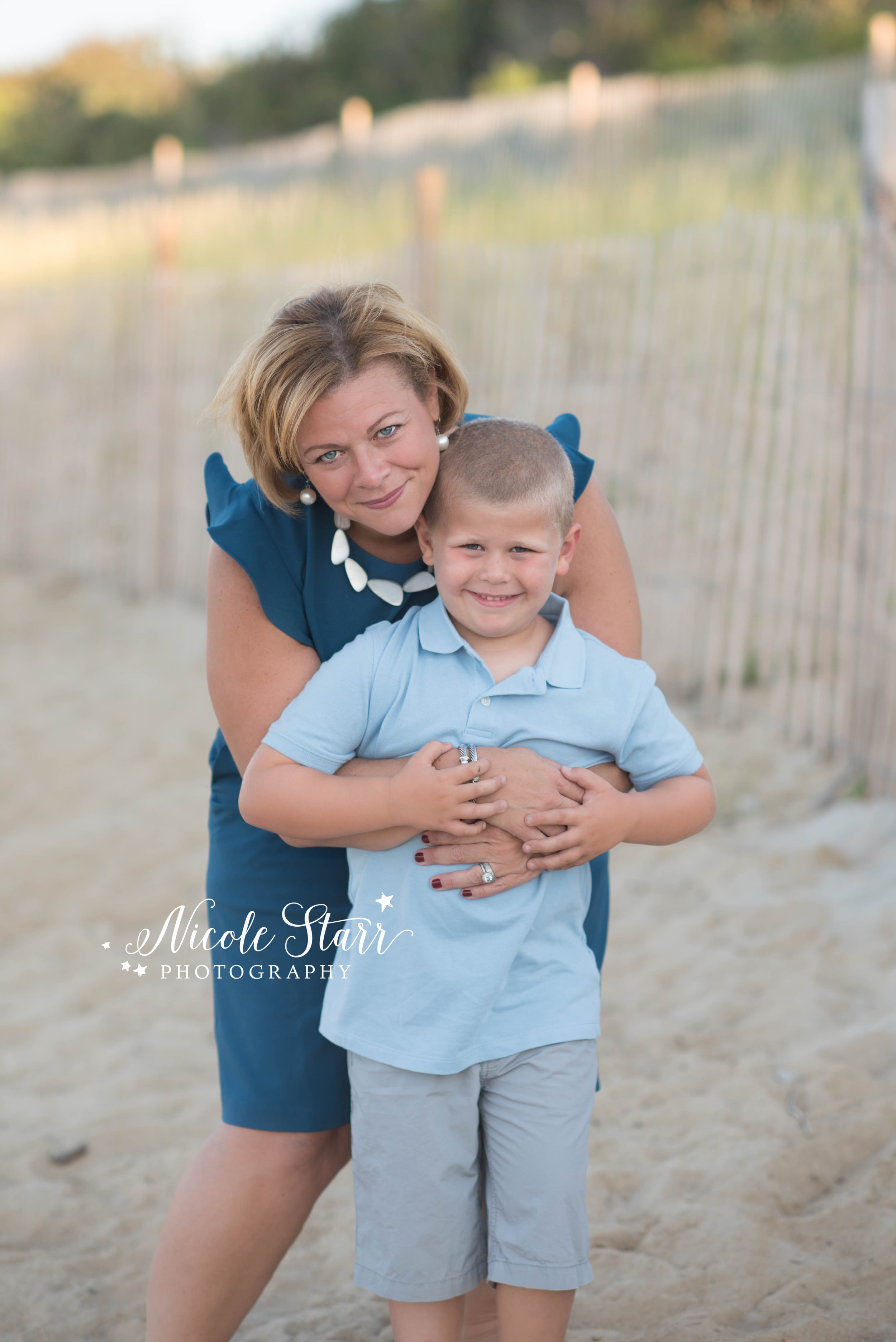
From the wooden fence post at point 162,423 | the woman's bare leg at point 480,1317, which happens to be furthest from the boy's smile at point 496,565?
the wooden fence post at point 162,423

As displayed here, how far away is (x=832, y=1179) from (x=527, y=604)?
167 cm

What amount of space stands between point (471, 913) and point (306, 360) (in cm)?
85

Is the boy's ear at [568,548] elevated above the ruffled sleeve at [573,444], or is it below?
below

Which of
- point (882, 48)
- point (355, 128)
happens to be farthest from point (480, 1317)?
point (355, 128)

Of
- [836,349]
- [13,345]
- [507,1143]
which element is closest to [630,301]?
[836,349]

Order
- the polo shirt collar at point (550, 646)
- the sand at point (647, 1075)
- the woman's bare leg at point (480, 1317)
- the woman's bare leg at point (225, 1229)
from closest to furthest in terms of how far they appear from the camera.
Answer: the polo shirt collar at point (550, 646) → the woman's bare leg at point (225, 1229) → the woman's bare leg at point (480, 1317) → the sand at point (647, 1075)

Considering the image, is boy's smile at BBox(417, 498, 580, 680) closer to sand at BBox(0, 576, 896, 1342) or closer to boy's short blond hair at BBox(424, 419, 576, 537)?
boy's short blond hair at BBox(424, 419, 576, 537)

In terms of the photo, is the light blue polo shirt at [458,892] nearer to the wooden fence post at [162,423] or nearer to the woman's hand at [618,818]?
the woman's hand at [618,818]

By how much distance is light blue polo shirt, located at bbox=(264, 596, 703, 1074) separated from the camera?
1.70 meters

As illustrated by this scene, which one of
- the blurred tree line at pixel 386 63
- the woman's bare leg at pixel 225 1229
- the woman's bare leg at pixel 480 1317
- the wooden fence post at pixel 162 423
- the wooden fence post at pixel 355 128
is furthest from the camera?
the blurred tree line at pixel 386 63

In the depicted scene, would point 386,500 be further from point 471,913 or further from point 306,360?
point 471,913

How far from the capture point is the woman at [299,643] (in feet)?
5.73

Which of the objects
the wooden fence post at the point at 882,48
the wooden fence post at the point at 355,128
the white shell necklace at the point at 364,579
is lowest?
the white shell necklace at the point at 364,579

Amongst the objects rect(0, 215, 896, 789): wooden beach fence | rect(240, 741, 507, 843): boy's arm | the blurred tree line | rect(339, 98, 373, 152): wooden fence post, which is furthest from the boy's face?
the blurred tree line
